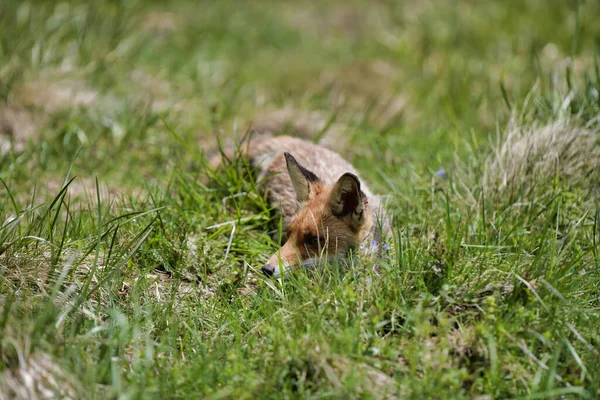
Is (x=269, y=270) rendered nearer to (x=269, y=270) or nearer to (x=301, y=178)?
(x=269, y=270)

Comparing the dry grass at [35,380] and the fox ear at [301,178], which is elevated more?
the fox ear at [301,178]

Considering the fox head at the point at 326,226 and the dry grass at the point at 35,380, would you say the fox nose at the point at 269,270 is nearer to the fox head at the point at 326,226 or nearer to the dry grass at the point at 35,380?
the fox head at the point at 326,226

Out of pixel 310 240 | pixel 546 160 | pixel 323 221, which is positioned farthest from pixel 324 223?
pixel 546 160

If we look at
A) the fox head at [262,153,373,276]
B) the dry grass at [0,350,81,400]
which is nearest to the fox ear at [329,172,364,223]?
the fox head at [262,153,373,276]

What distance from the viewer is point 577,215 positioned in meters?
4.72

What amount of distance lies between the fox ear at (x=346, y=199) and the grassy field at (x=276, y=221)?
348 millimetres

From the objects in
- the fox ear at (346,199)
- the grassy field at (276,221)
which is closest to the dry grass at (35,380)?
the grassy field at (276,221)

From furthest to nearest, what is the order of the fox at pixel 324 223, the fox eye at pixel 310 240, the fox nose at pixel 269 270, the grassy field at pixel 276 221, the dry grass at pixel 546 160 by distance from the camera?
the dry grass at pixel 546 160 → the fox eye at pixel 310 240 → the fox at pixel 324 223 → the fox nose at pixel 269 270 → the grassy field at pixel 276 221

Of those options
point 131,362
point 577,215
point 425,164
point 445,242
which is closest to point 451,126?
point 425,164

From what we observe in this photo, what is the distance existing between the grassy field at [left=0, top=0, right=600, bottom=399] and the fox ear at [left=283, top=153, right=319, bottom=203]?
1.59ft

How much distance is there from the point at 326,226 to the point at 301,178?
0.46 m

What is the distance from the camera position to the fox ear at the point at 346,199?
14.1 ft

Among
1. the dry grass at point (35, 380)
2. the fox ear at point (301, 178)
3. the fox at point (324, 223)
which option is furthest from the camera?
the fox ear at point (301, 178)

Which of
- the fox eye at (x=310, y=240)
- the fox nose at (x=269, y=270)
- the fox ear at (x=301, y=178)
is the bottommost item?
the fox nose at (x=269, y=270)
